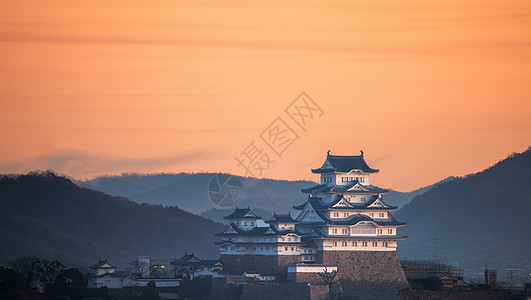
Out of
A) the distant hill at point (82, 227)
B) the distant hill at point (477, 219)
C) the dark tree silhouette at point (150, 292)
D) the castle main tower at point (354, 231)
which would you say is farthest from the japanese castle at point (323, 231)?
the distant hill at point (477, 219)

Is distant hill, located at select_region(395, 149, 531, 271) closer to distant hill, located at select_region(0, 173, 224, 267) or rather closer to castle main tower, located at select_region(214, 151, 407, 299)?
distant hill, located at select_region(0, 173, 224, 267)

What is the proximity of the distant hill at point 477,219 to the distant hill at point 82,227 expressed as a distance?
121 feet

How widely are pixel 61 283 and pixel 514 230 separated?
10272cm

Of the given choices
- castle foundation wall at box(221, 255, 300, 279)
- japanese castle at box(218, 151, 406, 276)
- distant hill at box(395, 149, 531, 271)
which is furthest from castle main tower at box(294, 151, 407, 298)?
distant hill at box(395, 149, 531, 271)

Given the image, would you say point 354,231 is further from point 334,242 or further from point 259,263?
point 259,263

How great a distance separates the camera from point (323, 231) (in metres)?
69.1

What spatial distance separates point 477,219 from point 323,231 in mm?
86579

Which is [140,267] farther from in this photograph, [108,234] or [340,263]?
[108,234]

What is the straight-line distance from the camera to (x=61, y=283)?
62.2 m

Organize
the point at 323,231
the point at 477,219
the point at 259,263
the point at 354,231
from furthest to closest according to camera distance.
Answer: the point at 477,219 < the point at 354,231 < the point at 323,231 < the point at 259,263

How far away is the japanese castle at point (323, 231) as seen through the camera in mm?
67938

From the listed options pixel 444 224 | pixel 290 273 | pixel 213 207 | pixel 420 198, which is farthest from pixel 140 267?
pixel 213 207

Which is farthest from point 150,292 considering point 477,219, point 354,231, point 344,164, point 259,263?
point 477,219

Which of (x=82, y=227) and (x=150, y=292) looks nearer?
(x=150, y=292)
